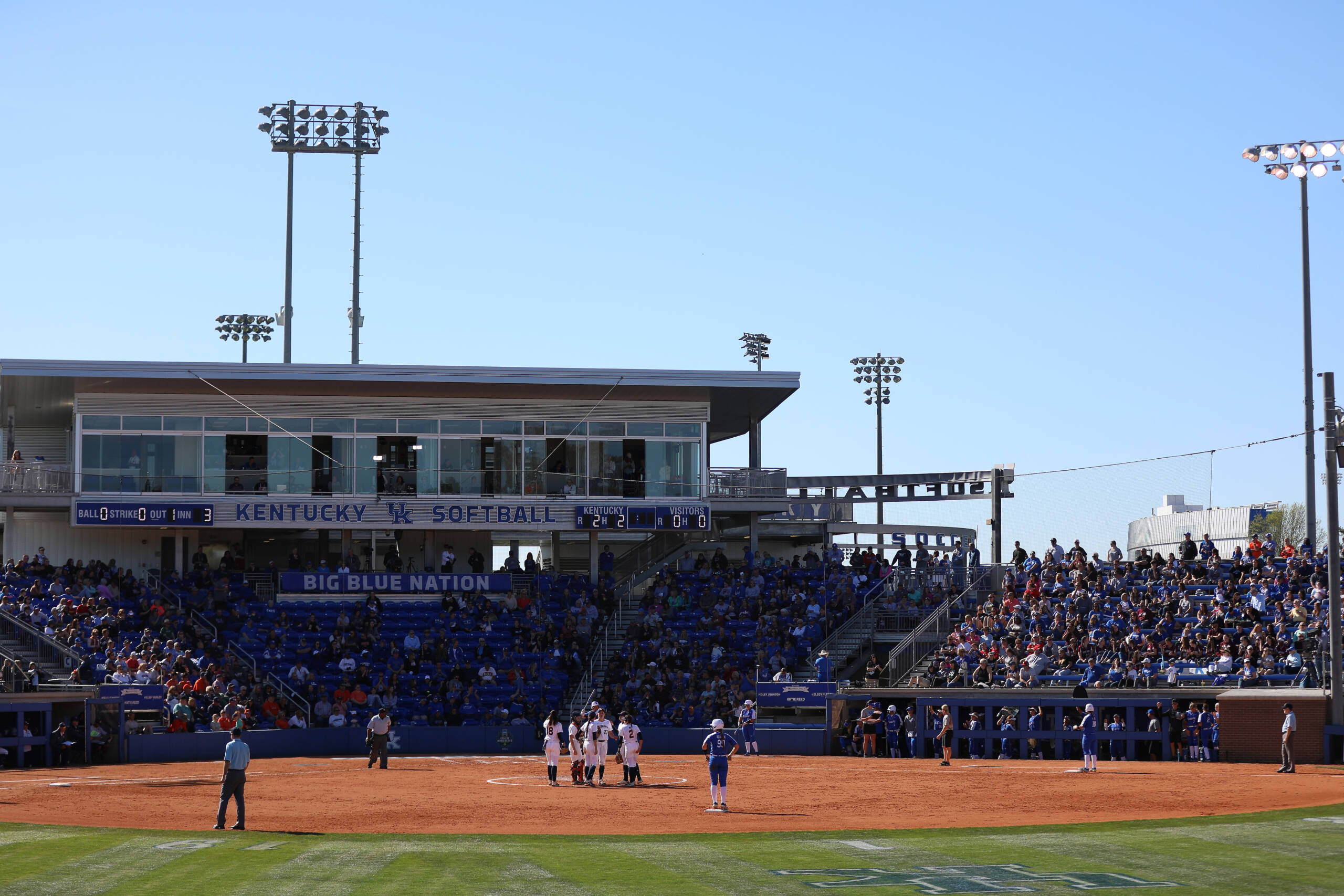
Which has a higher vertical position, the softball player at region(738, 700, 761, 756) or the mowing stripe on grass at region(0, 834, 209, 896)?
the mowing stripe on grass at region(0, 834, 209, 896)

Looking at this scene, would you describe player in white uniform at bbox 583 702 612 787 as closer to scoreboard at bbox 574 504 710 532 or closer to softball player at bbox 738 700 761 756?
softball player at bbox 738 700 761 756

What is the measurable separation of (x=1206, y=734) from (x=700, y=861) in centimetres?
2151

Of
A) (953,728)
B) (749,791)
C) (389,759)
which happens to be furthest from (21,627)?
(953,728)

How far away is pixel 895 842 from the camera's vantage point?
22.2 m

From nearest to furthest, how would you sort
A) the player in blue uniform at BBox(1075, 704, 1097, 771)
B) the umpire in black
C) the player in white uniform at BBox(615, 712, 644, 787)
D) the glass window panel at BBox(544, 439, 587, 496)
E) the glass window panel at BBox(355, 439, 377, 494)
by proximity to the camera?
the player in white uniform at BBox(615, 712, 644, 787), the player in blue uniform at BBox(1075, 704, 1097, 771), the umpire in black, the glass window panel at BBox(355, 439, 377, 494), the glass window panel at BBox(544, 439, 587, 496)

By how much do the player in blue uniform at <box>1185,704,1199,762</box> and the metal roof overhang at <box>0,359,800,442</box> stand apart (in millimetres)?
18281

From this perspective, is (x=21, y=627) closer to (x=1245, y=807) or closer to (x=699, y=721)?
(x=699, y=721)

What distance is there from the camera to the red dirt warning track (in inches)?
1008

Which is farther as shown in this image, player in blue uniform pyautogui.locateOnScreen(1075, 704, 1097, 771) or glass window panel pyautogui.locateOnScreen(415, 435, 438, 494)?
glass window panel pyautogui.locateOnScreen(415, 435, 438, 494)

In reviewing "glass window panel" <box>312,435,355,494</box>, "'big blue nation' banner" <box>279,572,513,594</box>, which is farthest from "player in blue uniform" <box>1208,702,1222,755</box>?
"glass window panel" <box>312,435,355,494</box>

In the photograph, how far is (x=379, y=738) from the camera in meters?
36.4

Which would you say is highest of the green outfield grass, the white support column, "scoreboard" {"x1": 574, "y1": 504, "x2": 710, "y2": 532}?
"scoreboard" {"x1": 574, "y1": 504, "x2": 710, "y2": 532}

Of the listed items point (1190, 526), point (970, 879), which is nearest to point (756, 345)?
point (1190, 526)

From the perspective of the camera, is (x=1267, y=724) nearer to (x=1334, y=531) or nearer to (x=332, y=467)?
(x=1334, y=531)
